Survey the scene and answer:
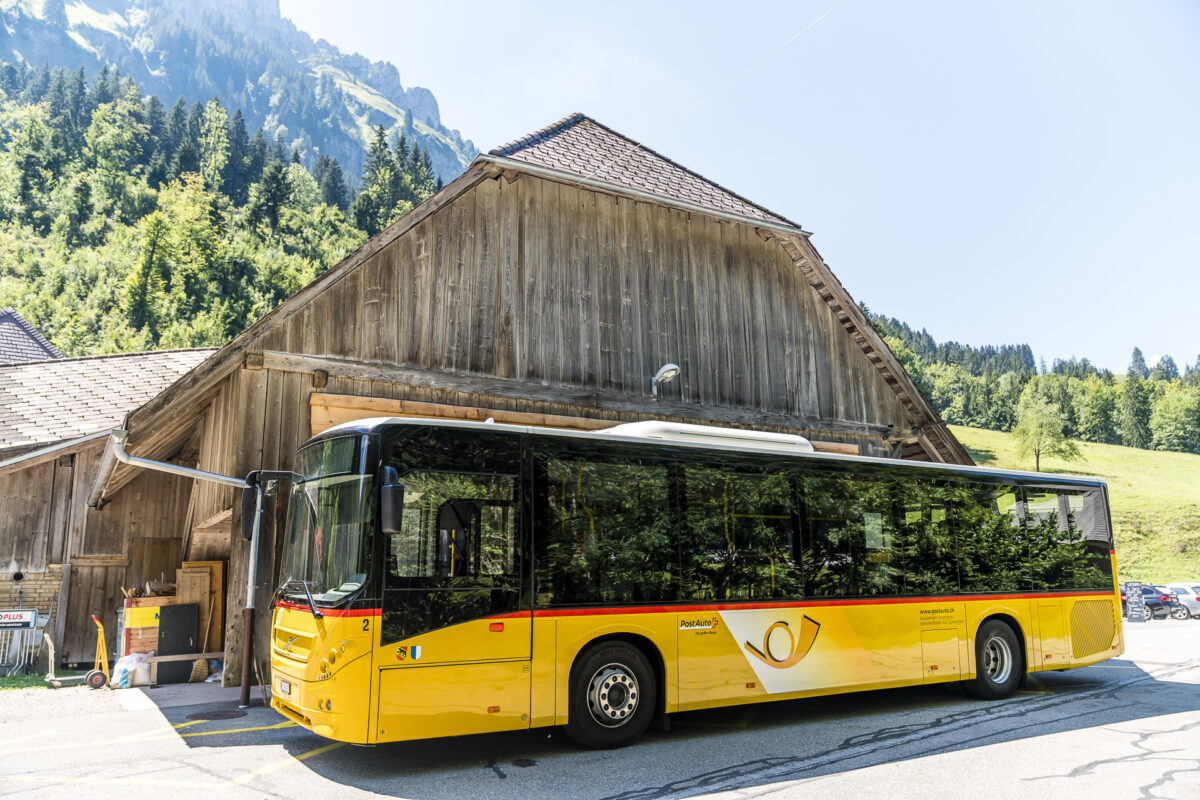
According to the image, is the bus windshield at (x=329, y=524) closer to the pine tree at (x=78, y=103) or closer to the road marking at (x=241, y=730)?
the road marking at (x=241, y=730)

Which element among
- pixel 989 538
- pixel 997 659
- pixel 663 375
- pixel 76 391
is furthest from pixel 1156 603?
pixel 76 391

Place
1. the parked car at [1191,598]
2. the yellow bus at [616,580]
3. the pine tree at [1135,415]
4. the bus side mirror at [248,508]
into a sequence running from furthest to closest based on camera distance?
the pine tree at [1135,415]
the parked car at [1191,598]
the bus side mirror at [248,508]
the yellow bus at [616,580]

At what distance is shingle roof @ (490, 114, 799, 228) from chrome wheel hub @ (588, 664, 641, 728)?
A: 7.82 metres

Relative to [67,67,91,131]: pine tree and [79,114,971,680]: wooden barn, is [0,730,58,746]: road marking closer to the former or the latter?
[79,114,971,680]: wooden barn

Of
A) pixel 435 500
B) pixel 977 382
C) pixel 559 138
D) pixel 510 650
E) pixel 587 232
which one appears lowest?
pixel 510 650

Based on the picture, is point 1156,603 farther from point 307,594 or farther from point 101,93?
point 101,93

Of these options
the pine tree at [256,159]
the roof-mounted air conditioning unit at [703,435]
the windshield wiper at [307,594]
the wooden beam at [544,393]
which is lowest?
the windshield wiper at [307,594]

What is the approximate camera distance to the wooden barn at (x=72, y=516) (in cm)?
1449

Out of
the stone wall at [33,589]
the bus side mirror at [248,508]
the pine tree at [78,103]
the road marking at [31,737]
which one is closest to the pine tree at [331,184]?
the pine tree at [78,103]

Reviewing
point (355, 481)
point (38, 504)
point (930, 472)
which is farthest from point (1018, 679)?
point (38, 504)

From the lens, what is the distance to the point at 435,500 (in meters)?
6.71

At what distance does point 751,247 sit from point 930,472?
680 cm

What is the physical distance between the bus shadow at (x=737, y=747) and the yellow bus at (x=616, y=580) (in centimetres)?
36

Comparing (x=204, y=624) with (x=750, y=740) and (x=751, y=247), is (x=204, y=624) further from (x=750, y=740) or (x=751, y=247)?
(x=751, y=247)
